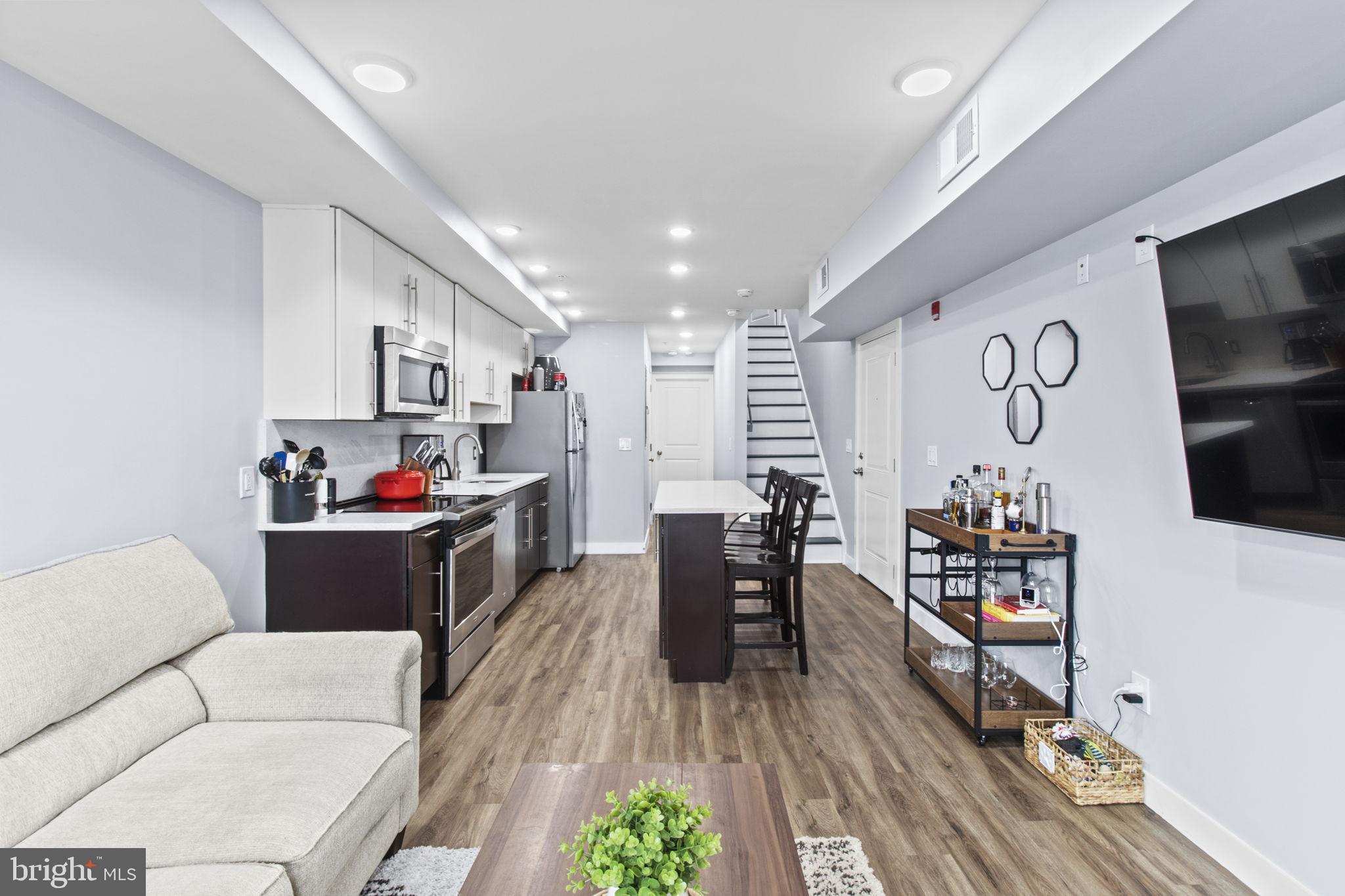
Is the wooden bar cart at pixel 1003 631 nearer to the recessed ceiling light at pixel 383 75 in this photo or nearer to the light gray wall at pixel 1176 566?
the light gray wall at pixel 1176 566

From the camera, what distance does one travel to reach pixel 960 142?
205 cm

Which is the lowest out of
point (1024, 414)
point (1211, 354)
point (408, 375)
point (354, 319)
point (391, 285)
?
point (1024, 414)

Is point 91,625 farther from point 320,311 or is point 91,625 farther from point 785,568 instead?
point 785,568

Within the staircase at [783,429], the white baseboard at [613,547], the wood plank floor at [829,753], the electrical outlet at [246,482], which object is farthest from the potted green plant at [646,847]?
the white baseboard at [613,547]

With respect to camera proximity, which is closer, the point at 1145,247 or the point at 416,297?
the point at 1145,247

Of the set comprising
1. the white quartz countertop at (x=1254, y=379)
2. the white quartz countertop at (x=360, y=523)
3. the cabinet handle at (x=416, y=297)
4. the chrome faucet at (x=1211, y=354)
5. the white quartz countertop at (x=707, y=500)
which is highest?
the cabinet handle at (x=416, y=297)

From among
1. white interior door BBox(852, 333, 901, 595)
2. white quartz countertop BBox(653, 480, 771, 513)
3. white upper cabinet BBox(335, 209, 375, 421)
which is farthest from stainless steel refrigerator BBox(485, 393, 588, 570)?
white interior door BBox(852, 333, 901, 595)

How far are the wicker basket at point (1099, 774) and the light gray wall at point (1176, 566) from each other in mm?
52

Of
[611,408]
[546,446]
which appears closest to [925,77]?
[546,446]

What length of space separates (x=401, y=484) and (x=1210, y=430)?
346cm

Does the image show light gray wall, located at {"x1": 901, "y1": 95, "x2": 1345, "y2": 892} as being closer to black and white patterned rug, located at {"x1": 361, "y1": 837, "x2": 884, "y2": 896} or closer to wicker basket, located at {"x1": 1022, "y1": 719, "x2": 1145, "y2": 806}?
wicker basket, located at {"x1": 1022, "y1": 719, "x2": 1145, "y2": 806}

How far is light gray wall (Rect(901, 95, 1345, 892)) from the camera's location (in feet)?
5.27

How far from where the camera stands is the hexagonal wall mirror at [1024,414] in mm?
2742

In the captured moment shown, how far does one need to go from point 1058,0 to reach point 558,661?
11.2 feet
